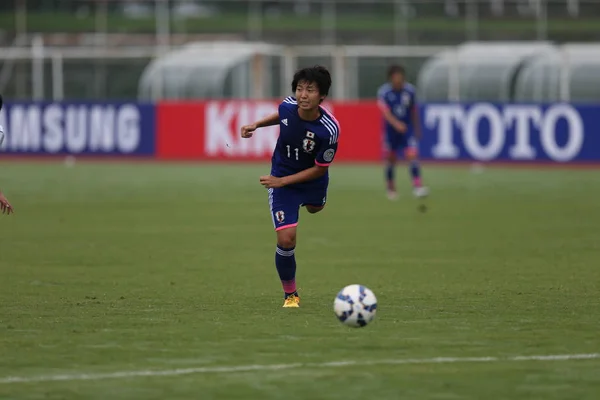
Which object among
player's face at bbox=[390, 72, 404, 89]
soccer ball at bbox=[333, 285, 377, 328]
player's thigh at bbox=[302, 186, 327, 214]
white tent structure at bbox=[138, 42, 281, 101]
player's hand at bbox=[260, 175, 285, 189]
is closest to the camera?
soccer ball at bbox=[333, 285, 377, 328]

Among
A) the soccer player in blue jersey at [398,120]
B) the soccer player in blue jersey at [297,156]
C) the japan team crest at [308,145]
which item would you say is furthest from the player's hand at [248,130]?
the soccer player in blue jersey at [398,120]

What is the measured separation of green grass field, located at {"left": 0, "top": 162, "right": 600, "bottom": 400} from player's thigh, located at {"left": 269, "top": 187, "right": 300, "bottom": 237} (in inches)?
28.2

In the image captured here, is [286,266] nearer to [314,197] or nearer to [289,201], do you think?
[289,201]

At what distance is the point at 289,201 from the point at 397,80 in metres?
13.8

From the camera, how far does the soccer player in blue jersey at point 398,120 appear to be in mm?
25000

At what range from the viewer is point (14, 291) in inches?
503

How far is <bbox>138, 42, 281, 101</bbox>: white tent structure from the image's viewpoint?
37875 millimetres

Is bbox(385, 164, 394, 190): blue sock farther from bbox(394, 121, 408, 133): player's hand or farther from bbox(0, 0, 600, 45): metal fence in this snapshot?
bbox(0, 0, 600, 45): metal fence

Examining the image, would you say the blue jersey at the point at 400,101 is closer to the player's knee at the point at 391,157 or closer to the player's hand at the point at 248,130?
the player's knee at the point at 391,157

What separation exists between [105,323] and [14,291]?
7.97 feet

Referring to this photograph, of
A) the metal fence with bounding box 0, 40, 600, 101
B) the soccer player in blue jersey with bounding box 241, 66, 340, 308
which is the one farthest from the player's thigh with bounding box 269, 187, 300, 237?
the metal fence with bounding box 0, 40, 600, 101

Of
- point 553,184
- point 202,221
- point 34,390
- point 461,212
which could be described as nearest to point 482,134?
point 553,184

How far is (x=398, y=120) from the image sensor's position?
25547 millimetres

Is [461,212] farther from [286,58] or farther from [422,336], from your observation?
[286,58]
